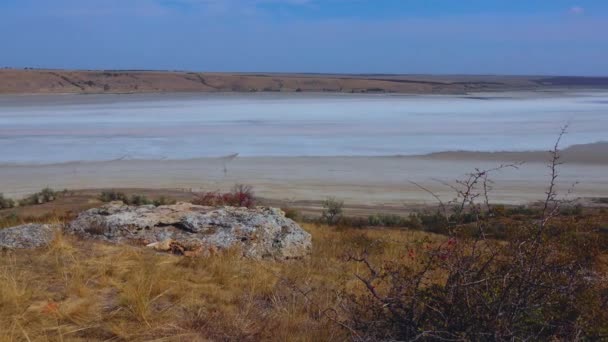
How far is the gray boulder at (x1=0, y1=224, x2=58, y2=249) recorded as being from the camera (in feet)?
24.4

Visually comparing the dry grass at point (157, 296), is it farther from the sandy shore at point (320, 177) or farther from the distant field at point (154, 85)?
the distant field at point (154, 85)

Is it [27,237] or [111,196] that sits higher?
[27,237]

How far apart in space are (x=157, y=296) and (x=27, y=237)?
309 centimetres

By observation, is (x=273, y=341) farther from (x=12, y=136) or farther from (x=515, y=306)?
(x=12, y=136)

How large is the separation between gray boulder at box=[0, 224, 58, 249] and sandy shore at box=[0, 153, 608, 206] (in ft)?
38.5

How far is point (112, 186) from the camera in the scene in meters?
21.6

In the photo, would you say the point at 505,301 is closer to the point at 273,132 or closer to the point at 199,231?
the point at 199,231

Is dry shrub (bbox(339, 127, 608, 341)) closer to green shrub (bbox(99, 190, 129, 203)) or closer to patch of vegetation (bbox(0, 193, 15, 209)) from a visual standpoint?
green shrub (bbox(99, 190, 129, 203))

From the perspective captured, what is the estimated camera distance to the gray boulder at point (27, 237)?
745 centimetres

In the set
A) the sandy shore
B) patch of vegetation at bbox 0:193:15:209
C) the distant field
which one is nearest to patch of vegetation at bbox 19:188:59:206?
patch of vegetation at bbox 0:193:15:209

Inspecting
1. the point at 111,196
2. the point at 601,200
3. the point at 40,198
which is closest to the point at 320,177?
the point at 111,196

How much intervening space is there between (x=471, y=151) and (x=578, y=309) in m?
25.2

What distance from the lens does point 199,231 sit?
8.29 meters

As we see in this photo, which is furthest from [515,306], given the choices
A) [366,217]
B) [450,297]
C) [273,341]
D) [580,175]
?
[580,175]
